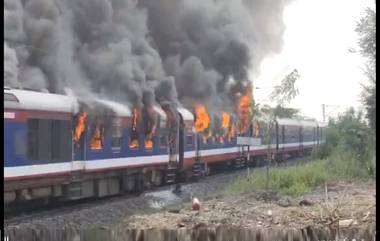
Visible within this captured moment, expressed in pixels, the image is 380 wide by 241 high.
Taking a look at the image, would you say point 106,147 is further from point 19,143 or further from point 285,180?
point 285,180

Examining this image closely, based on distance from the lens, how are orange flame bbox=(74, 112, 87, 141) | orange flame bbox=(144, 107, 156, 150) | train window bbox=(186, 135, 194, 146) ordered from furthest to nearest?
train window bbox=(186, 135, 194, 146) → orange flame bbox=(144, 107, 156, 150) → orange flame bbox=(74, 112, 87, 141)

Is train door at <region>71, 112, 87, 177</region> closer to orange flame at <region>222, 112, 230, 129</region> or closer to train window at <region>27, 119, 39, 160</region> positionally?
train window at <region>27, 119, 39, 160</region>

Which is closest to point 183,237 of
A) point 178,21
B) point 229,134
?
point 229,134

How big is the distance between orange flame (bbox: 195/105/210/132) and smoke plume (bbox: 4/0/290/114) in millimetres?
68

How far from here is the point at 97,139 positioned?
19.5 feet

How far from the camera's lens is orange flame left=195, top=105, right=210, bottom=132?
5.95 m

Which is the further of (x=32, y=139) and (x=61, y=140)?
(x=61, y=140)

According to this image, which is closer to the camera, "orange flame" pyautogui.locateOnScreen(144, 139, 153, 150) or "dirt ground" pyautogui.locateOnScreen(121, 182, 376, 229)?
"dirt ground" pyautogui.locateOnScreen(121, 182, 376, 229)

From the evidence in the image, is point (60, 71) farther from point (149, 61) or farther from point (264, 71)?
point (264, 71)

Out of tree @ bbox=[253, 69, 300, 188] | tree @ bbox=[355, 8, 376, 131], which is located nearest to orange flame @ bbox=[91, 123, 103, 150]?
tree @ bbox=[253, 69, 300, 188]

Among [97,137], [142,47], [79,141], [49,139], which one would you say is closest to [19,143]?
[49,139]

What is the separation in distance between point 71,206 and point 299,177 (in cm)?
223

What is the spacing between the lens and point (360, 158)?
6082 millimetres

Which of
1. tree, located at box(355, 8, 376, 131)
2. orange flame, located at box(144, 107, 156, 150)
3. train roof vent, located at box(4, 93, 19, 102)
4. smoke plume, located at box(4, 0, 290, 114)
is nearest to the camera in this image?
smoke plume, located at box(4, 0, 290, 114)
